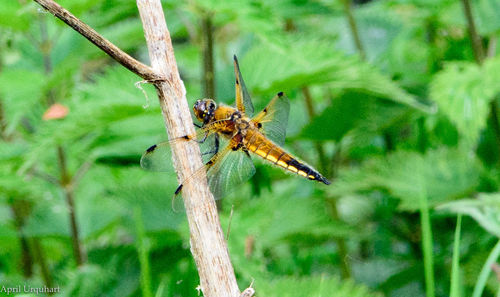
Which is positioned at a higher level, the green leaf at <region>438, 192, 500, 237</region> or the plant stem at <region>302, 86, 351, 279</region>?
the plant stem at <region>302, 86, 351, 279</region>

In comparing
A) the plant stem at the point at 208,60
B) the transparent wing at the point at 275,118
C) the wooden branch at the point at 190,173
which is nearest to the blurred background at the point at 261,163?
the plant stem at the point at 208,60

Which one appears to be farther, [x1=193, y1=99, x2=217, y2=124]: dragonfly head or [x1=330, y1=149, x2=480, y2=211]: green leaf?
[x1=330, y1=149, x2=480, y2=211]: green leaf

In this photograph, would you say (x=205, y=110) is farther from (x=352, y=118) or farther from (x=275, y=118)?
(x=352, y=118)

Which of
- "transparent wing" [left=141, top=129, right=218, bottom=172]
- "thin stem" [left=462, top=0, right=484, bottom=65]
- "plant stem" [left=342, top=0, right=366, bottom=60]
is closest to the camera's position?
"transparent wing" [left=141, top=129, right=218, bottom=172]

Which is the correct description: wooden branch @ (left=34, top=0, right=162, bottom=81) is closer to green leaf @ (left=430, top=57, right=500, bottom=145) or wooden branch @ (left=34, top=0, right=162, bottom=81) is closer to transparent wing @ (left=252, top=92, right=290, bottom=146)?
transparent wing @ (left=252, top=92, right=290, bottom=146)

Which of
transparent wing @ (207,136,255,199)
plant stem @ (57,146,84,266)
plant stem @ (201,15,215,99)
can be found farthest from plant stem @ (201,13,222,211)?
plant stem @ (57,146,84,266)

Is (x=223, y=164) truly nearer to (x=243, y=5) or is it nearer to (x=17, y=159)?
(x=243, y=5)

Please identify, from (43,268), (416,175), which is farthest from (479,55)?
(43,268)
